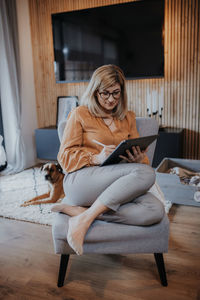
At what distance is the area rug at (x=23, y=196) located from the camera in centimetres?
216

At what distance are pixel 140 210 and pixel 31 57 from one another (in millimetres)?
3231

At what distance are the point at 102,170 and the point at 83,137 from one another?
0.97ft

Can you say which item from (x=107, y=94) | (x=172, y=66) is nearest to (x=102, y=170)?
(x=107, y=94)

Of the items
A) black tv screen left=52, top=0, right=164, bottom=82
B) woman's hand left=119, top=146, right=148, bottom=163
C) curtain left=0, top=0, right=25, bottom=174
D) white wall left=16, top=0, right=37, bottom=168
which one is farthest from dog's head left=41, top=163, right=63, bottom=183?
black tv screen left=52, top=0, right=164, bottom=82

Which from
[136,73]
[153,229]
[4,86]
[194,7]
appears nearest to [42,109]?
[4,86]

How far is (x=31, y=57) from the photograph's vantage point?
386 cm

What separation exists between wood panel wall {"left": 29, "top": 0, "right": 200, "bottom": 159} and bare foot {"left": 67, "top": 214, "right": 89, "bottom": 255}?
237 centimetres

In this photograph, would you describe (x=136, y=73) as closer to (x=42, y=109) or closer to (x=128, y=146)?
(x=42, y=109)

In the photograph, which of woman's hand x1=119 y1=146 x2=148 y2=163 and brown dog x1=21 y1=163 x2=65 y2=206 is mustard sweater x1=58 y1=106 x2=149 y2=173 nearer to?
woman's hand x1=119 y1=146 x2=148 y2=163

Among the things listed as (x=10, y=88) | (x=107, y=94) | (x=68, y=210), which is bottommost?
(x=68, y=210)

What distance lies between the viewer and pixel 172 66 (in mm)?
3215

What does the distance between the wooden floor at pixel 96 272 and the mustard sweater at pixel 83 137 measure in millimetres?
561

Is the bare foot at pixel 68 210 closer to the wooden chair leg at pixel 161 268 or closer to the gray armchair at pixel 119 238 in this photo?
the gray armchair at pixel 119 238

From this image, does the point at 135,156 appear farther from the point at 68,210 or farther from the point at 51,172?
the point at 51,172
